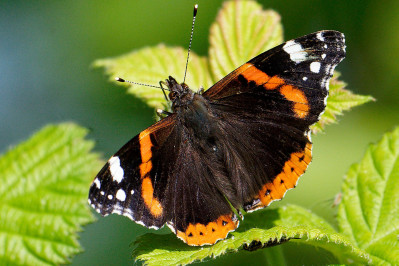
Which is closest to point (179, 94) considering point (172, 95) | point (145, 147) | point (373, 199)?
point (172, 95)

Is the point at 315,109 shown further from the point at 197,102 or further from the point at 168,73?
the point at 168,73

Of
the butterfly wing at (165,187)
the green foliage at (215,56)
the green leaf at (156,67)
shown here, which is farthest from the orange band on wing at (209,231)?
the green leaf at (156,67)

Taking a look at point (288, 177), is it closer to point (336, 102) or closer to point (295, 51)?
point (336, 102)

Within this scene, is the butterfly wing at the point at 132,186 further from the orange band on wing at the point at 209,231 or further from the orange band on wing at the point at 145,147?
the orange band on wing at the point at 209,231

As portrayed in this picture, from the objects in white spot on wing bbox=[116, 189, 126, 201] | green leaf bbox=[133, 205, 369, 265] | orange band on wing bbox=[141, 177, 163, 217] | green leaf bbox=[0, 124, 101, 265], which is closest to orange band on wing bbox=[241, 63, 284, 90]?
green leaf bbox=[133, 205, 369, 265]

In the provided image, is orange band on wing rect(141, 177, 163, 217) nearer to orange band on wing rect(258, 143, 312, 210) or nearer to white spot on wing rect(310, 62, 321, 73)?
orange band on wing rect(258, 143, 312, 210)
